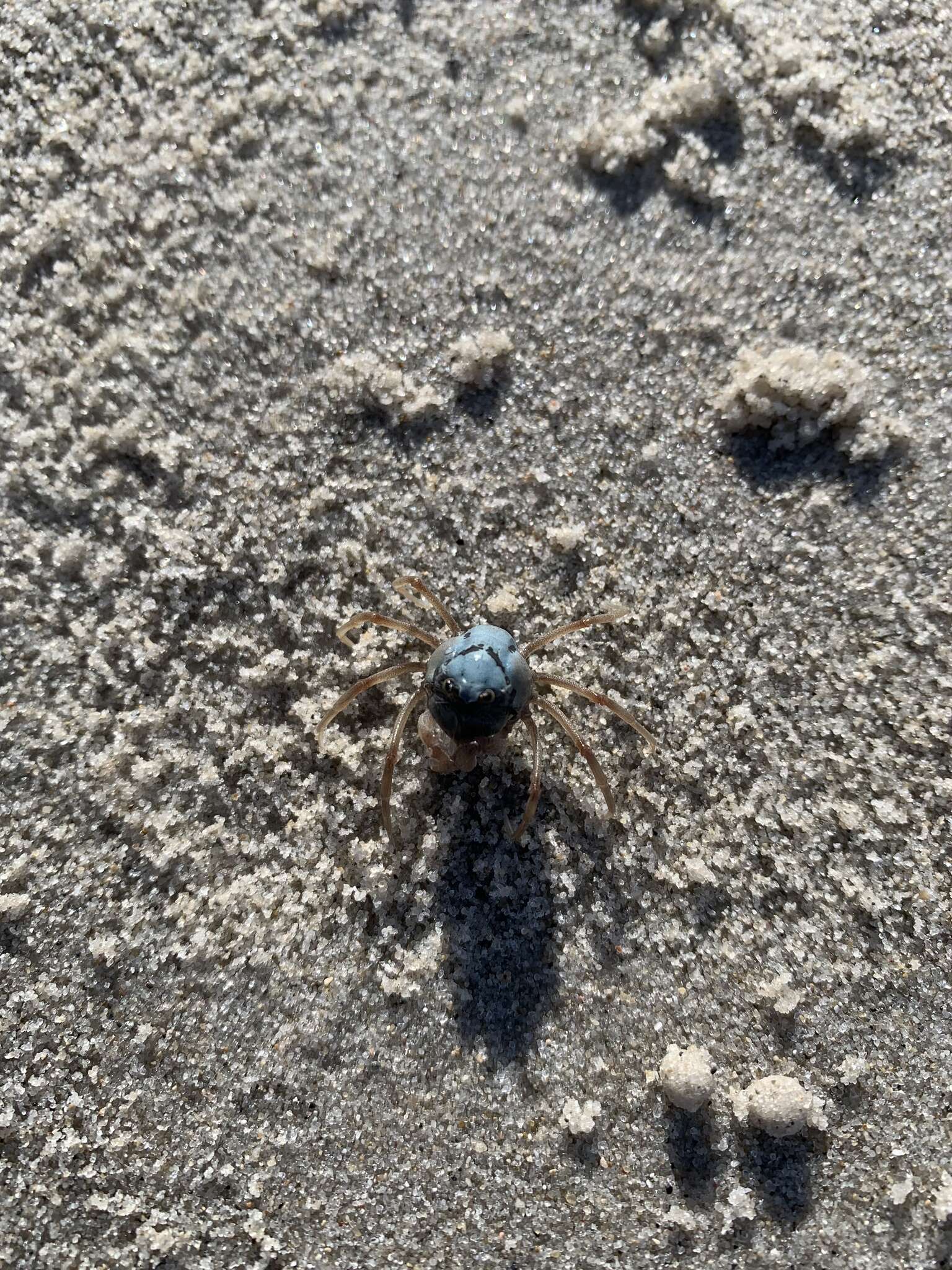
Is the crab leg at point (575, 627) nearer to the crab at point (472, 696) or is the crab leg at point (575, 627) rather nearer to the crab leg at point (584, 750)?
the crab at point (472, 696)

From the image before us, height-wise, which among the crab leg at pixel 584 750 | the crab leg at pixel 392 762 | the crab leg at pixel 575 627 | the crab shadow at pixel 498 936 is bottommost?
the crab shadow at pixel 498 936

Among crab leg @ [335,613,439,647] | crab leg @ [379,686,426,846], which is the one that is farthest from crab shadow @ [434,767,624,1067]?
crab leg @ [335,613,439,647]

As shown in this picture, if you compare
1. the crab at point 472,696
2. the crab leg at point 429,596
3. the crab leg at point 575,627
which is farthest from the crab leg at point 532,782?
the crab leg at point 429,596

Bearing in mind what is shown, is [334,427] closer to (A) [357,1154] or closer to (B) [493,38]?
(B) [493,38]

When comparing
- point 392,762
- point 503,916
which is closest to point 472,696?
point 392,762

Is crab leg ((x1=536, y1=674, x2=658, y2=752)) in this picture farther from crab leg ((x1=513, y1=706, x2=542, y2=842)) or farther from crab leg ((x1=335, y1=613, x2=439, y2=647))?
crab leg ((x1=335, y1=613, x2=439, y2=647))
